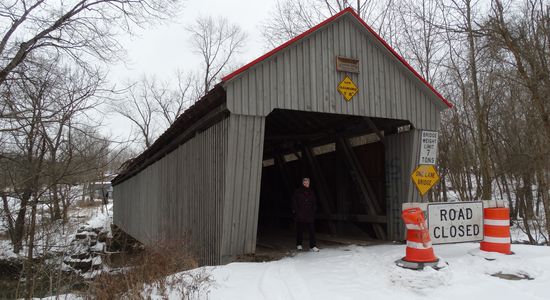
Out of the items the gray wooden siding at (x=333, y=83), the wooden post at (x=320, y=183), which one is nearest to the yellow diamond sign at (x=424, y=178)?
the gray wooden siding at (x=333, y=83)

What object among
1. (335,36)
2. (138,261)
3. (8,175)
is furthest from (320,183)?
(8,175)

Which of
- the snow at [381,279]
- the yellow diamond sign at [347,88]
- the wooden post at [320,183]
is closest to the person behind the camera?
the snow at [381,279]

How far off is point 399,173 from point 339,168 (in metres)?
2.33

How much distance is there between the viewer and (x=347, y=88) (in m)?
8.05

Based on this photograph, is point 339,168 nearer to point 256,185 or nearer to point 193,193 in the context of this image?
point 193,193

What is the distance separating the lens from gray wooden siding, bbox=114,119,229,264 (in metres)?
7.45

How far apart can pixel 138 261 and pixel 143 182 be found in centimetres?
1167

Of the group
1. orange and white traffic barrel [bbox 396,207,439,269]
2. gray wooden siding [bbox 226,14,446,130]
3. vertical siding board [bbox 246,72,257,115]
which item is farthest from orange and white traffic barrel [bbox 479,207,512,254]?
vertical siding board [bbox 246,72,257,115]

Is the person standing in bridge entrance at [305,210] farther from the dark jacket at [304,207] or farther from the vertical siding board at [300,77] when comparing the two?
the vertical siding board at [300,77]

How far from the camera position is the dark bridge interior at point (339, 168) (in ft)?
33.1

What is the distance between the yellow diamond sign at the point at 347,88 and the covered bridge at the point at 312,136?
19 millimetres

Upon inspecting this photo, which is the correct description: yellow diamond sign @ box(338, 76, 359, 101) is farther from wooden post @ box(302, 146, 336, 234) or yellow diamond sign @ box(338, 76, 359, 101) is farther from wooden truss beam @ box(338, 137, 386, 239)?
wooden post @ box(302, 146, 336, 234)

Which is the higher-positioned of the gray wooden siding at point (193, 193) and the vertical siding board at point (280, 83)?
the vertical siding board at point (280, 83)

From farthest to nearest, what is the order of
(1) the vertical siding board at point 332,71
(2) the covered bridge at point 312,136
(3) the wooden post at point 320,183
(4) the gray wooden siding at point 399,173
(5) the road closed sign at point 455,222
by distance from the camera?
(3) the wooden post at point 320,183 → (4) the gray wooden siding at point 399,173 → (1) the vertical siding board at point 332,71 → (2) the covered bridge at point 312,136 → (5) the road closed sign at point 455,222
